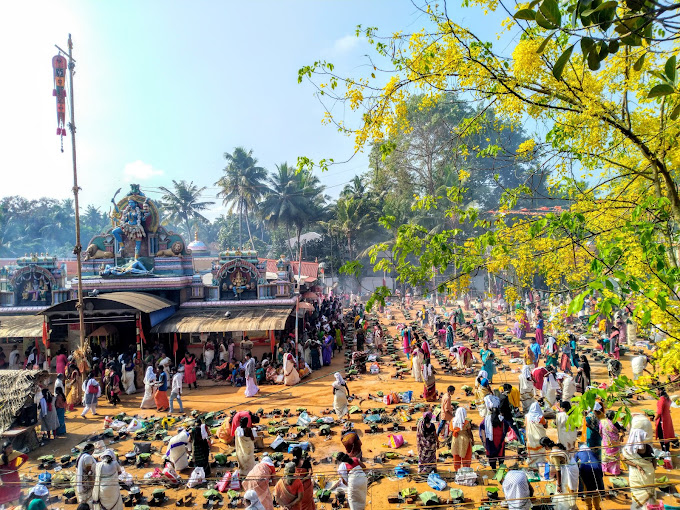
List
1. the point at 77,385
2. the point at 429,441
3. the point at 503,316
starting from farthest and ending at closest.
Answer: the point at 503,316 < the point at 77,385 < the point at 429,441

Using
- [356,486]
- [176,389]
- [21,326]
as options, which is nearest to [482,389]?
[356,486]

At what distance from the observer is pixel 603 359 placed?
17.4 meters

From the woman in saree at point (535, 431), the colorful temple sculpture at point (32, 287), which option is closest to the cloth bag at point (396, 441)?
the woman in saree at point (535, 431)

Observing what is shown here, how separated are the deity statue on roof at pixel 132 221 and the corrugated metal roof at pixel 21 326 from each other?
4.38 metres

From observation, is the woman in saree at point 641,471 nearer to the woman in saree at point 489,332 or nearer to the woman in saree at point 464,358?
the woman in saree at point 464,358

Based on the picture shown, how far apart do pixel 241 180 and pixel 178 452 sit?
1532 inches

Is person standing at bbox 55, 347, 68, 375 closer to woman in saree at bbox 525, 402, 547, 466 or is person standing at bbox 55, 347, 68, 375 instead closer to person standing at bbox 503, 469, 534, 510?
woman in saree at bbox 525, 402, 547, 466

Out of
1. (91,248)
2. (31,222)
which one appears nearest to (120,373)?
(91,248)

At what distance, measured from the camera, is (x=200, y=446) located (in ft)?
30.6

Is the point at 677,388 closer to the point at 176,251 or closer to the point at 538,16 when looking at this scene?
the point at 538,16

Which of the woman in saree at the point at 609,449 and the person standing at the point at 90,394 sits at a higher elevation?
the person standing at the point at 90,394

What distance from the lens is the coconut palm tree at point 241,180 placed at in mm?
46219

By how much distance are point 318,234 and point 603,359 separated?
118 ft

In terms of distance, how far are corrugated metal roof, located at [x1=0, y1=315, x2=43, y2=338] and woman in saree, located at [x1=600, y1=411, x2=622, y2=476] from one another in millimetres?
19277
